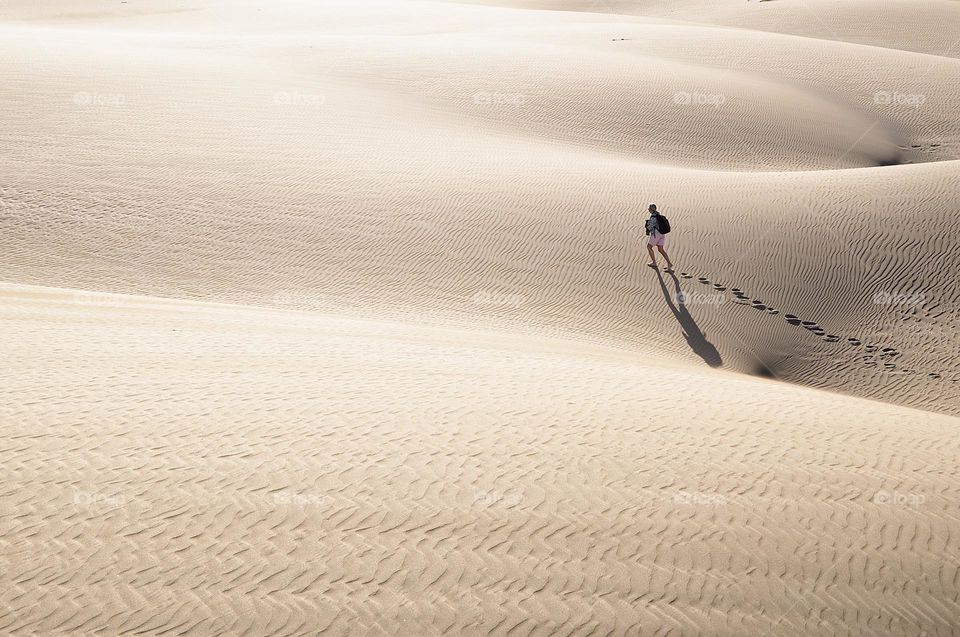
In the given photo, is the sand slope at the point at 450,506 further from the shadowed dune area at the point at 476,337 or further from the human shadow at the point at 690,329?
the human shadow at the point at 690,329

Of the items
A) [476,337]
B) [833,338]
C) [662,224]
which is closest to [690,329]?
[662,224]

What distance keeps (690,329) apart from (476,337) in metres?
3.93

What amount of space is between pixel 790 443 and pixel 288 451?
13.7ft

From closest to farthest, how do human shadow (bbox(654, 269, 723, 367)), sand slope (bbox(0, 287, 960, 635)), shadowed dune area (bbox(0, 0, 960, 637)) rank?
sand slope (bbox(0, 287, 960, 635))
shadowed dune area (bbox(0, 0, 960, 637))
human shadow (bbox(654, 269, 723, 367))

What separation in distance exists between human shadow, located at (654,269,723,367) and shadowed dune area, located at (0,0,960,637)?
0.08 metres

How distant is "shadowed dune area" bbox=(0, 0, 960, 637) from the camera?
18.7ft

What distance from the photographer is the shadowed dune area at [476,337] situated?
5.70 metres

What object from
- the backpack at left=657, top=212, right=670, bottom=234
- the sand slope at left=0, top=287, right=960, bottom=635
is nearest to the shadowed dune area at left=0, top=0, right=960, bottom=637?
the sand slope at left=0, top=287, right=960, bottom=635

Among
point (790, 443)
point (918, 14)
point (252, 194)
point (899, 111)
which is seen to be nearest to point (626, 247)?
point (252, 194)

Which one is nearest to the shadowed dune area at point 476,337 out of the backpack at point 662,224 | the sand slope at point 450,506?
the sand slope at point 450,506

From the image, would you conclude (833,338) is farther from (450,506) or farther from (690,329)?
(450,506)

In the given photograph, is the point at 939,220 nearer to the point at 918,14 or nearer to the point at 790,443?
the point at 790,443

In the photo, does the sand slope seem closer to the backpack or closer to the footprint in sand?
the footprint in sand

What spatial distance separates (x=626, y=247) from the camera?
54.5 feet
